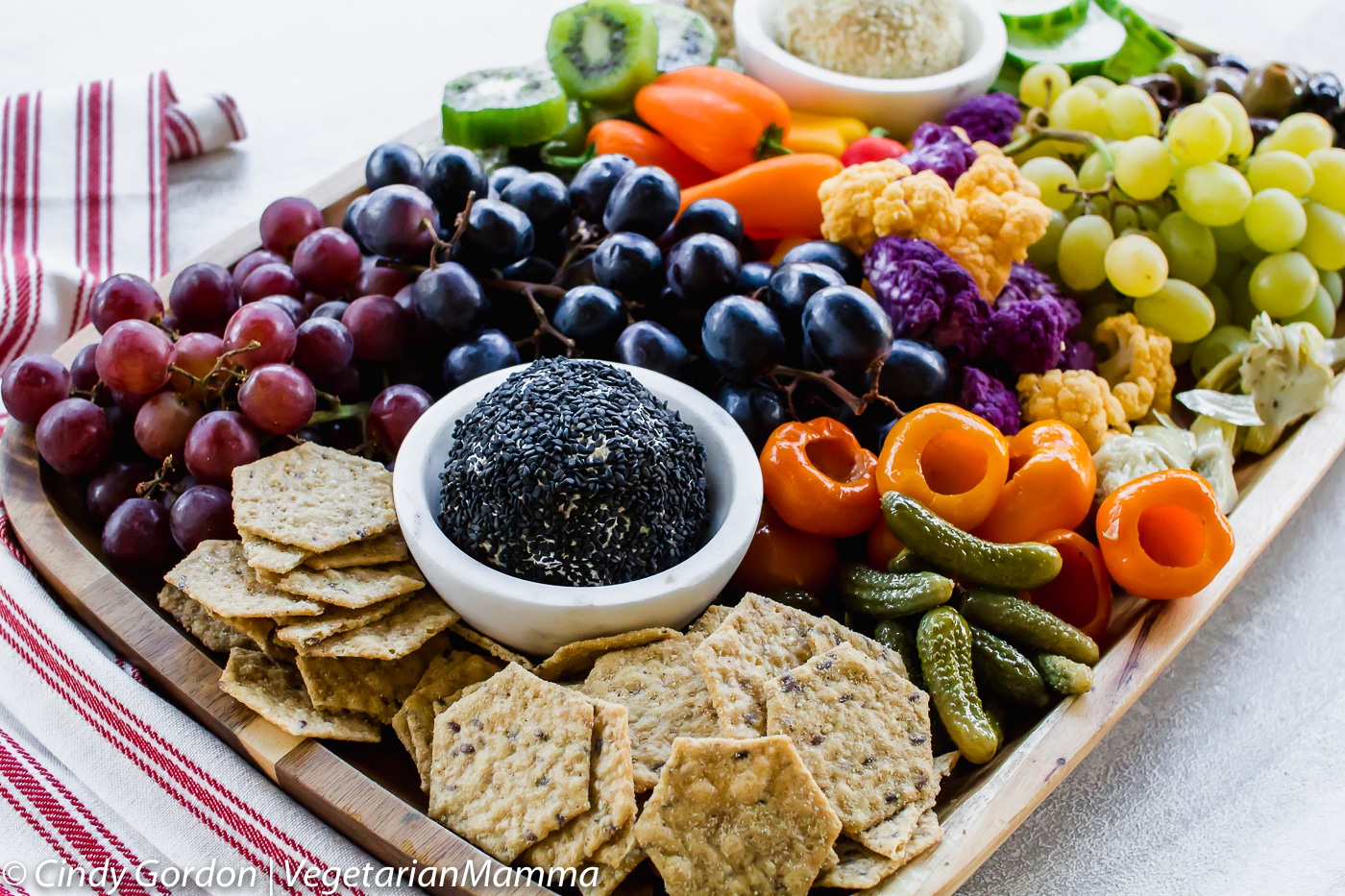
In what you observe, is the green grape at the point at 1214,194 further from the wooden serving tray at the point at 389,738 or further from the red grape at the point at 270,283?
the red grape at the point at 270,283

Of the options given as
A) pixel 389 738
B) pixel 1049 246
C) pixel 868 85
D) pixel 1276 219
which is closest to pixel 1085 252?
pixel 1049 246

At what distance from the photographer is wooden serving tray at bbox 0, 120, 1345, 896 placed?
1054 mm

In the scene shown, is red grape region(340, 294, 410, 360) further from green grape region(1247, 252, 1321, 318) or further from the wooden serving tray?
green grape region(1247, 252, 1321, 318)

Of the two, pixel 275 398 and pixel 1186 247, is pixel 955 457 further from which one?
pixel 275 398

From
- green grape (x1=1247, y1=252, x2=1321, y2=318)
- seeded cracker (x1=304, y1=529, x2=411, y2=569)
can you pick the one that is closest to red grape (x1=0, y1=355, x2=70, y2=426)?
seeded cracker (x1=304, y1=529, x2=411, y2=569)

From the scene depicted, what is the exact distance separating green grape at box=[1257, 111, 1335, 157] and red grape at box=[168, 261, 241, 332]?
1.75m

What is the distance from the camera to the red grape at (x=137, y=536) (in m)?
1.30

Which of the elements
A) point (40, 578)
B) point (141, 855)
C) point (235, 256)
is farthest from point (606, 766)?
point (235, 256)

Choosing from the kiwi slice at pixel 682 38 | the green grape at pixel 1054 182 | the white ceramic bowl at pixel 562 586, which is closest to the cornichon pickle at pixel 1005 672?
the white ceramic bowl at pixel 562 586

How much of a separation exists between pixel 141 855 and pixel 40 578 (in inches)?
14.9

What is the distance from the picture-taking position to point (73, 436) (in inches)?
52.7

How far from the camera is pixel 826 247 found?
159 cm

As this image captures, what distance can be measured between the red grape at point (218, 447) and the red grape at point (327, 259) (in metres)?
0.30

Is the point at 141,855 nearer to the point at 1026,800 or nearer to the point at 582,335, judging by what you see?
the point at 582,335
